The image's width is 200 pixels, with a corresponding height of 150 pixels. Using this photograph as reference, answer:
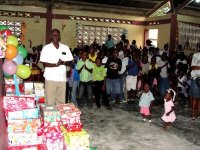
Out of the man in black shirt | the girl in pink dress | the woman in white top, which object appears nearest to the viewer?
the girl in pink dress

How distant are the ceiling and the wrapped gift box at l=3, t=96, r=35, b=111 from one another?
8685 mm

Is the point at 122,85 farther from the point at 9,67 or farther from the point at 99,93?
the point at 9,67

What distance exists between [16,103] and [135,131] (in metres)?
2.97

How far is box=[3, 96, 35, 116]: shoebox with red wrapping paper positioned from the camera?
4340 millimetres

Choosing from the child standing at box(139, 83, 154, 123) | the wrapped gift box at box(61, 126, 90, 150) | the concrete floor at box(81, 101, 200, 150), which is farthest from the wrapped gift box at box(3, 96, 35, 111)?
the child standing at box(139, 83, 154, 123)

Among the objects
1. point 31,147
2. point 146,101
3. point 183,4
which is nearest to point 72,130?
point 31,147

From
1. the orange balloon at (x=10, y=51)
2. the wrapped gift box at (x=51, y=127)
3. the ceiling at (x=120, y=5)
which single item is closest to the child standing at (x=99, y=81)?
the orange balloon at (x=10, y=51)

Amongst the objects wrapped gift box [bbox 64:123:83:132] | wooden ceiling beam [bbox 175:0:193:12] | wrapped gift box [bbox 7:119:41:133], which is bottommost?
wrapped gift box [bbox 64:123:83:132]

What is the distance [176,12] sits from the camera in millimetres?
13414

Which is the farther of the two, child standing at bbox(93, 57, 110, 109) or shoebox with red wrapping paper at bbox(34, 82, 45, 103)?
child standing at bbox(93, 57, 110, 109)

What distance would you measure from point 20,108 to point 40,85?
1425 millimetres

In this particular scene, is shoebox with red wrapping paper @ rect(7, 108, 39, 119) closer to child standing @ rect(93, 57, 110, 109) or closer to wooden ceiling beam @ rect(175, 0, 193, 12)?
child standing @ rect(93, 57, 110, 109)

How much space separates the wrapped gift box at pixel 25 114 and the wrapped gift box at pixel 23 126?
142mm

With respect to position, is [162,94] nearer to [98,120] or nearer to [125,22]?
[98,120]
